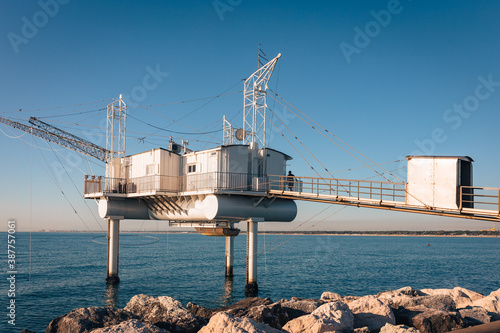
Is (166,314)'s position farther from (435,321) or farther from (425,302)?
(425,302)

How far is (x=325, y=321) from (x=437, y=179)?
1470 centimetres

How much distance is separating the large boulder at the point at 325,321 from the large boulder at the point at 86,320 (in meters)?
6.86

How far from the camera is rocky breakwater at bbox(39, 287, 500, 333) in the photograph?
14.3m

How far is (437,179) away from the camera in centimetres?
2617

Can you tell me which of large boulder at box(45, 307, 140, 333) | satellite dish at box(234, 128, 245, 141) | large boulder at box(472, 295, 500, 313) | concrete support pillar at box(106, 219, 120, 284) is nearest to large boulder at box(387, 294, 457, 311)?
large boulder at box(472, 295, 500, 313)

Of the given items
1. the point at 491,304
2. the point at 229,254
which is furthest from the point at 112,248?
the point at 491,304

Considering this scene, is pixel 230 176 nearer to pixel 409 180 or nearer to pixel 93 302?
pixel 409 180

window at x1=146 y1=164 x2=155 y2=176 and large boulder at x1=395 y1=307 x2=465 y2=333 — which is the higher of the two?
window at x1=146 y1=164 x2=155 y2=176

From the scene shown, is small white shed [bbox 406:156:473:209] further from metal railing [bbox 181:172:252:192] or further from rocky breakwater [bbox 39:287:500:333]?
metal railing [bbox 181:172:252:192]

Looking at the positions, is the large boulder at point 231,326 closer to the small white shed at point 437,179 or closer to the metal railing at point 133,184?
the small white shed at point 437,179

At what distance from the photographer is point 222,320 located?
1369 cm

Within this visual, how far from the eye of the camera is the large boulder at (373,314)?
57.1ft

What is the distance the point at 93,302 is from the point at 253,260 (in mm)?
14748

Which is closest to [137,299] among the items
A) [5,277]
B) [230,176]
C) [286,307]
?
[286,307]
